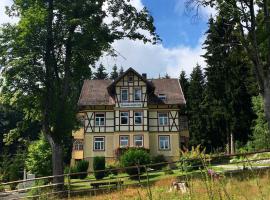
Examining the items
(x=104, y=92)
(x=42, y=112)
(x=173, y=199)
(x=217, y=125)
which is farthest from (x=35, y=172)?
(x=173, y=199)

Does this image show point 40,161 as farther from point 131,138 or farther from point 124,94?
point 124,94

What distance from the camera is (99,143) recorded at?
45812 millimetres

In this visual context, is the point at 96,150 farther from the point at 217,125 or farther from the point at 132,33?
the point at 132,33

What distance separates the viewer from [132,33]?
80.7 feet

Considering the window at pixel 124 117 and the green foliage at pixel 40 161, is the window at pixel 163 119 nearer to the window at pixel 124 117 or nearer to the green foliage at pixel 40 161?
the window at pixel 124 117

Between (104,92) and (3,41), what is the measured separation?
2565cm

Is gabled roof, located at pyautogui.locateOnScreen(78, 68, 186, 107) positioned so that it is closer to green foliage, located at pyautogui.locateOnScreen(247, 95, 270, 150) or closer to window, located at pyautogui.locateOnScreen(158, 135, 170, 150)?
window, located at pyautogui.locateOnScreen(158, 135, 170, 150)

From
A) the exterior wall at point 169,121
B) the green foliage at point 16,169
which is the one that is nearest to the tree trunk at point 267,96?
the green foliage at point 16,169

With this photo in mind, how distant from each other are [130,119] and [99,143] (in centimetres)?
426

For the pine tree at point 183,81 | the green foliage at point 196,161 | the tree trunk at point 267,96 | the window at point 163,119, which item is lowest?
the green foliage at point 196,161

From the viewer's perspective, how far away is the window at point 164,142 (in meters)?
45.5

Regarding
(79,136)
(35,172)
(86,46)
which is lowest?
(35,172)

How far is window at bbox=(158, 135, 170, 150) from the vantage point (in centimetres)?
4547

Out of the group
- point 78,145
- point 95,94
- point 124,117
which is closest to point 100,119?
point 124,117
